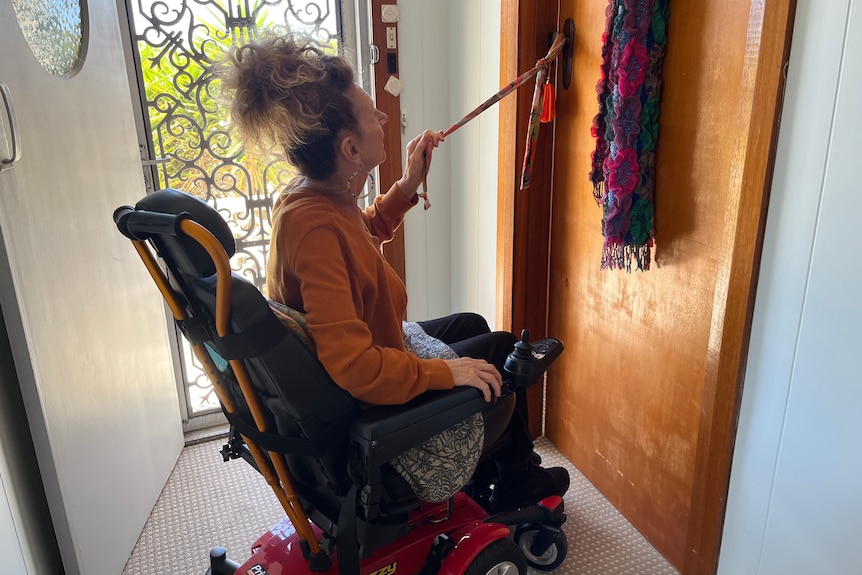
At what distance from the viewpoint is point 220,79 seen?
108cm

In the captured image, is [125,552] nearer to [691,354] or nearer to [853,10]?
[691,354]

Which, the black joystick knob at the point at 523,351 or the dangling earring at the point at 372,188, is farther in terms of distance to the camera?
the dangling earring at the point at 372,188

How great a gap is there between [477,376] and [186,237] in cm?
55

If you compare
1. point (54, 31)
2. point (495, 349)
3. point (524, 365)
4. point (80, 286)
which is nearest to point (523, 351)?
point (524, 365)

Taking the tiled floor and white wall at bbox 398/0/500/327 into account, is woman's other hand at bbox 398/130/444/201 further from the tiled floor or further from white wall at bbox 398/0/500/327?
the tiled floor

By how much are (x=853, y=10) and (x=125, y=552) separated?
1.91 meters

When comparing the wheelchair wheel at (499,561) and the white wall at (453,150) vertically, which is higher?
the white wall at (453,150)

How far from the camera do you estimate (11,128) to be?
1108 mm

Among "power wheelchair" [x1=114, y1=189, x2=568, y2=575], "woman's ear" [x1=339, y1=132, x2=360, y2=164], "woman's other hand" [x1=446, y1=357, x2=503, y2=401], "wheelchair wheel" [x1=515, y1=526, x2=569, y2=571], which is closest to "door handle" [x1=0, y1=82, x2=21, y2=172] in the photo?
"power wheelchair" [x1=114, y1=189, x2=568, y2=575]

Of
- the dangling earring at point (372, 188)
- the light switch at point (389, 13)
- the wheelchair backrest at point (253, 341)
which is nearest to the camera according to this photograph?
the wheelchair backrest at point (253, 341)

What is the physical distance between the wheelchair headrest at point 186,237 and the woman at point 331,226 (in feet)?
0.41

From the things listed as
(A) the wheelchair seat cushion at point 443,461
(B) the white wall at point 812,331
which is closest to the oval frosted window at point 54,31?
(A) the wheelchair seat cushion at point 443,461

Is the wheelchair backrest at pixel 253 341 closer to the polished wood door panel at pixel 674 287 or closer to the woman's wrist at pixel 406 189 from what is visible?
the woman's wrist at pixel 406 189

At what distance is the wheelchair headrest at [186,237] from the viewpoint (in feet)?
2.96
